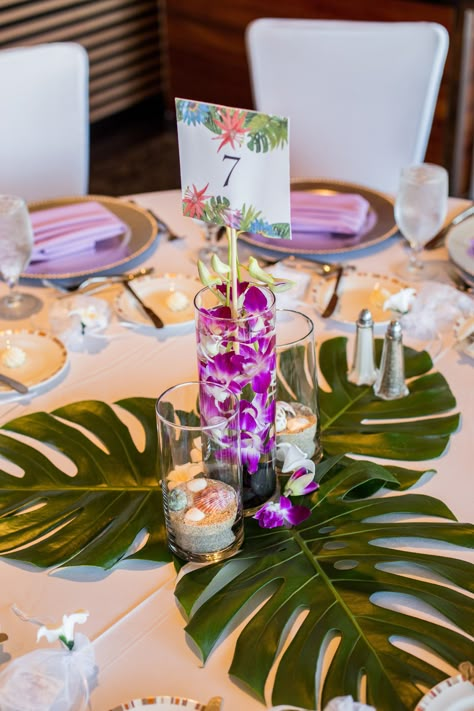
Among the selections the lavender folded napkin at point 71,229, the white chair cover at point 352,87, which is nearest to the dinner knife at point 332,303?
the lavender folded napkin at point 71,229

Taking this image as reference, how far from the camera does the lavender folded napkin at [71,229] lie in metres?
1.74

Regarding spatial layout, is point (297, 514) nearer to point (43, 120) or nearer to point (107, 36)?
point (43, 120)

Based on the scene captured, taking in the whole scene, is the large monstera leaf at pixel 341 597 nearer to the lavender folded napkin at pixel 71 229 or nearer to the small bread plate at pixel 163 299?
the small bread plate at pixel 163 299

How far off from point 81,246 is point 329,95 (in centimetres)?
97

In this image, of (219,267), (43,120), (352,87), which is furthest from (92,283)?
(352,87)

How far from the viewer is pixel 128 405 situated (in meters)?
1.34

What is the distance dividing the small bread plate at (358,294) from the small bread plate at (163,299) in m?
0.23

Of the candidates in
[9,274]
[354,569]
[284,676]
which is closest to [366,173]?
[9,274]

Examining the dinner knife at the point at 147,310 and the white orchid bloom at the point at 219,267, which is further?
the dinner knife at the point at 147,310

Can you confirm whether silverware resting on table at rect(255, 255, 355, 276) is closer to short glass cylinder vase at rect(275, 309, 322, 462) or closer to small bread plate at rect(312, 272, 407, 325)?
small bread plate at rect(312, 272, 407, 325)

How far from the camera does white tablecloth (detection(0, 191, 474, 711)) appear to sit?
0.92 metres

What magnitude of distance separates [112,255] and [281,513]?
84cm

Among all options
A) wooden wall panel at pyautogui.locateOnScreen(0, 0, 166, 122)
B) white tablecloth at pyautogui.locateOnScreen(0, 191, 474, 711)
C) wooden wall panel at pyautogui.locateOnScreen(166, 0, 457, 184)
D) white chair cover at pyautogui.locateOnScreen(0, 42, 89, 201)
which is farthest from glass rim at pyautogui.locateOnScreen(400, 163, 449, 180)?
wooden wall panel at pyautogui.locateOnScreen(0, 0, 166, 122)

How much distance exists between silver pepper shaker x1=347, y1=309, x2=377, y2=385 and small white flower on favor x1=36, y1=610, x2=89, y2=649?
0.63m
